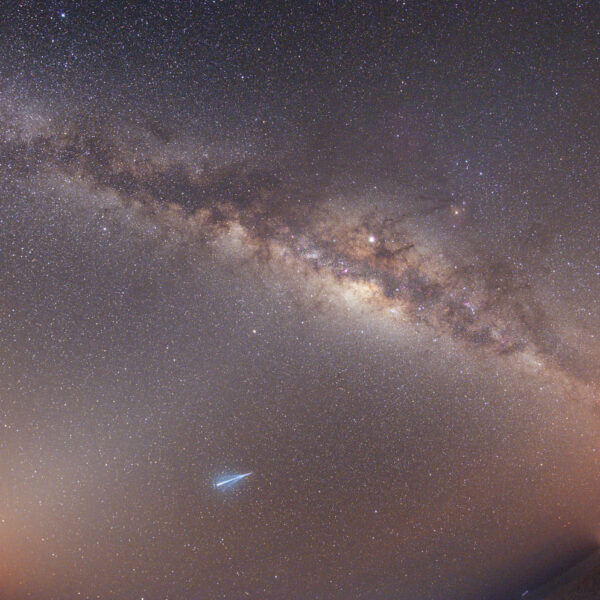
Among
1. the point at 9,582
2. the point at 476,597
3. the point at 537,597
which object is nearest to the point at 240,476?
the point at 9,582

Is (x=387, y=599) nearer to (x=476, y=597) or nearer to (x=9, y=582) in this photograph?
(x=476, y=597)

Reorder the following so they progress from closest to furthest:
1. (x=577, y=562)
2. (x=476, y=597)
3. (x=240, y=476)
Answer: (x=240, y=476) < (x=476, y=597) < (x=577, y=562)

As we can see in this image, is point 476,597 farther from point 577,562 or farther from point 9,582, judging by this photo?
point 9,582

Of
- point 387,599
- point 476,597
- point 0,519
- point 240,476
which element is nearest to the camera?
point 0,519

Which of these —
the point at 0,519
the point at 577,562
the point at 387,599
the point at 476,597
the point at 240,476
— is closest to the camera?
the point at 0,519

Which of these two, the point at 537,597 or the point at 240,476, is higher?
the point at 240,476

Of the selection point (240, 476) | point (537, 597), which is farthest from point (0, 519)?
point (537, 597)

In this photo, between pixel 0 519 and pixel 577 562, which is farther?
pixel 577 562

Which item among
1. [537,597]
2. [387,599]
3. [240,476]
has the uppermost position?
[240,476]

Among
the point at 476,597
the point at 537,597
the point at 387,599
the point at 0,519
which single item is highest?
the point at 0,519
